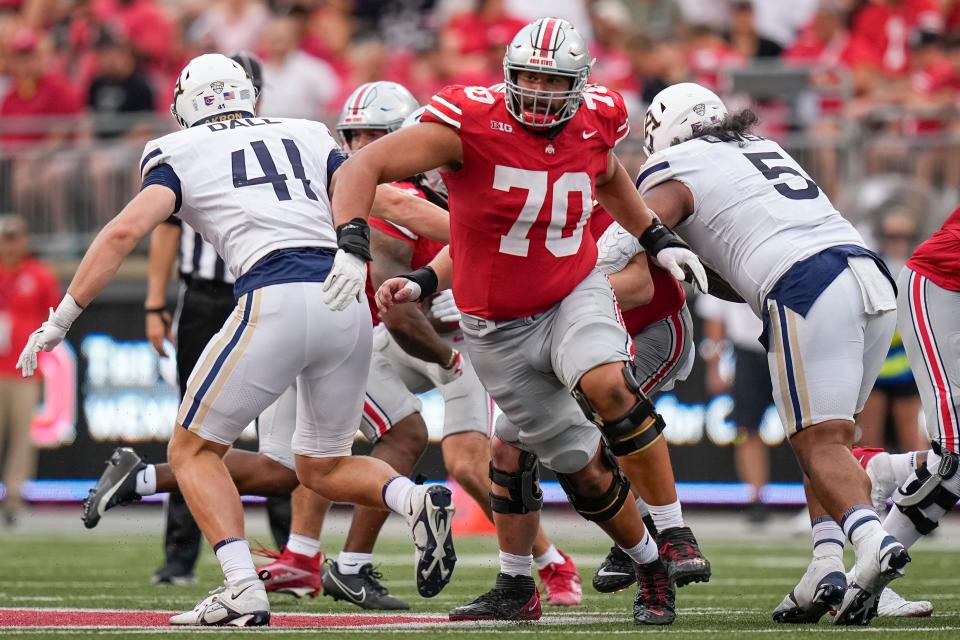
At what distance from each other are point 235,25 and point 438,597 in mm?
9093

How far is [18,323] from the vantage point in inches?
501

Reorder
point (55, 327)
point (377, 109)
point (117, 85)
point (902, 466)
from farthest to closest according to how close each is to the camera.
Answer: point (117, 85), point (377, 109), point (902, 466), point (55, 327)

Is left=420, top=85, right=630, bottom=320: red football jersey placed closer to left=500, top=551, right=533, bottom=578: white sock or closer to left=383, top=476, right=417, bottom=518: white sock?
left=383, top=476, right=417, bottom=518: white sock

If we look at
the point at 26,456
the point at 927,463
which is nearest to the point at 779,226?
the point at 927,463

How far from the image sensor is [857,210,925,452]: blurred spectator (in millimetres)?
10711

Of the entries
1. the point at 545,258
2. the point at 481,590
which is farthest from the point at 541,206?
the point at 481,590

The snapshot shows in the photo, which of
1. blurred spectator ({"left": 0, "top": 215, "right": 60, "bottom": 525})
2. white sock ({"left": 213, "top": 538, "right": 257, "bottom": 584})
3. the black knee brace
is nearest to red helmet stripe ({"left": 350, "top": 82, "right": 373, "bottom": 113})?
the black knee brace

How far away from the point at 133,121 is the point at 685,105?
7.94 metres

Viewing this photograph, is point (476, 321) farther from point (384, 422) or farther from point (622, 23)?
point (622, 23)

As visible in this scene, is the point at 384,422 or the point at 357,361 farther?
the point at 384,422

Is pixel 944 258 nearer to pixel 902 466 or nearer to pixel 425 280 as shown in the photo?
pixel 902 466

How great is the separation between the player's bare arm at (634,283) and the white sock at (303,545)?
5.88ft

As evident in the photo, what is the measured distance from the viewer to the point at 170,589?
7.54m

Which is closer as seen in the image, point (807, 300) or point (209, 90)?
point (807, 300)
